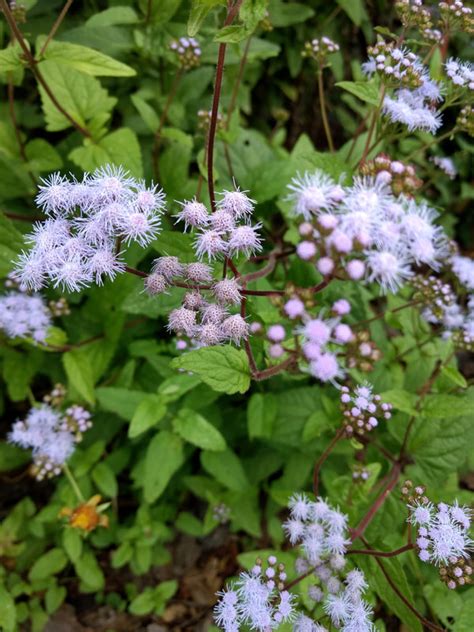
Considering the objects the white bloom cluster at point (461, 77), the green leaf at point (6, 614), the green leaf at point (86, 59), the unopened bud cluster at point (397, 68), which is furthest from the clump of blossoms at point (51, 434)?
the white bloom cluster at point (461, 77)

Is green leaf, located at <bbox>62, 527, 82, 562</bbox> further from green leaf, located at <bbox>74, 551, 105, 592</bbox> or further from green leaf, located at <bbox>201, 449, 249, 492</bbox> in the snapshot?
green leaf, located at <bbox>201, 449, 249, 492</bbox>

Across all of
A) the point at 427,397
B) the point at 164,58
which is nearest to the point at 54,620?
the point at 427,397

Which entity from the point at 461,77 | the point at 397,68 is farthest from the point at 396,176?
the point at 461,77

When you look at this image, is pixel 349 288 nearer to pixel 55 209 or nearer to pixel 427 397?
pixel 427 397

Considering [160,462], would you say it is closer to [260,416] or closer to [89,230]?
[260,416]

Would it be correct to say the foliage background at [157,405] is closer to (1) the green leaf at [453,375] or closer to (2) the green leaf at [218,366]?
(1) the green leaf at [453,375]

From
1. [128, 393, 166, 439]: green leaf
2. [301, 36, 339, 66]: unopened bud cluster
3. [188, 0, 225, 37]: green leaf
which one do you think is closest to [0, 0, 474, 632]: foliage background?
[128, 393, 166, 439]: green leaf
